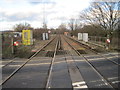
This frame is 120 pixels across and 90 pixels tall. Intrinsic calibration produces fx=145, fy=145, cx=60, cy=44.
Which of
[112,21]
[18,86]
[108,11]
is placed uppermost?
[108,11]

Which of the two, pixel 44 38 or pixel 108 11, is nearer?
pixel 108 11

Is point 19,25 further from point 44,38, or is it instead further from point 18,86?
point 18,86

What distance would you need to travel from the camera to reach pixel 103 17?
2948cm

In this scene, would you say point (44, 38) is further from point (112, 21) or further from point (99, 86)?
point (99, 86)

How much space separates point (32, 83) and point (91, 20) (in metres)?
30.4

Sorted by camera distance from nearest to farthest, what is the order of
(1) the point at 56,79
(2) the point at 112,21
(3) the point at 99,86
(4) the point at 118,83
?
(3) the point at 99,86 < (4) the point at 118,83 < (1) the point at 56,79 < (2) the point at 112,21

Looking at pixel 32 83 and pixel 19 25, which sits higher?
pixel 19 25

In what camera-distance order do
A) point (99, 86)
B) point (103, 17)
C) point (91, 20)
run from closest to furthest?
1. point (99, 86)
2. point (103, 17)
3. point (91, 20)

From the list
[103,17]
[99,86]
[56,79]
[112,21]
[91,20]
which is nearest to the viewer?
[99,86]

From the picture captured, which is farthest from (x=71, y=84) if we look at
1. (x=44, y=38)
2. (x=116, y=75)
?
(x=44, y=38)

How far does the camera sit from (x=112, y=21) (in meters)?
27.5

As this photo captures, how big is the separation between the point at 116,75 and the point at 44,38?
35.6 meters

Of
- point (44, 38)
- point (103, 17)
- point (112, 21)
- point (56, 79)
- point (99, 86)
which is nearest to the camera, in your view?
point (99, 86)

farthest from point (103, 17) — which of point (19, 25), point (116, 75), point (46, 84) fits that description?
point (19, 25)
